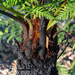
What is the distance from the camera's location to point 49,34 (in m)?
0.81

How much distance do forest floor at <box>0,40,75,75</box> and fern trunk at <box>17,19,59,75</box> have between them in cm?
127

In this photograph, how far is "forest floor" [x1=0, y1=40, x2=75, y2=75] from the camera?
82.3 inches

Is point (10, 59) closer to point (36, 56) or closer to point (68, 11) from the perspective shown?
point (36, 56)

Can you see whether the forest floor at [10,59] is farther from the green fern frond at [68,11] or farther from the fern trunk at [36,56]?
the green fern frond at [68,11]

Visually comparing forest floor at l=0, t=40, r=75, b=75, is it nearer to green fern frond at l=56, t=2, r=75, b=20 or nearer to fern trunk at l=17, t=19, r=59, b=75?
fern trunk at l=17, t=19, r=59, b=75

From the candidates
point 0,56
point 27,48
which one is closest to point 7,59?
point 0,56

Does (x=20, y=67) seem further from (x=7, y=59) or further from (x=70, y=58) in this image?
(x=70, y=58)

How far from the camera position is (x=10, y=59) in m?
2.45

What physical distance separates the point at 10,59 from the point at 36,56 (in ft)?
5.93

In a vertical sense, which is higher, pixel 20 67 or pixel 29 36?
pixel 29 36

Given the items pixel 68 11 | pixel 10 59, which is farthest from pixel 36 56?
pixel 10 59

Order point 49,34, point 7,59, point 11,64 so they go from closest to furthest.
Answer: point 49,34 → point 11,64 → point 7,59

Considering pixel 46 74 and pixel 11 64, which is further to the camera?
pixel 11 64

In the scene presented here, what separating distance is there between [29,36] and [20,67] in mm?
345
